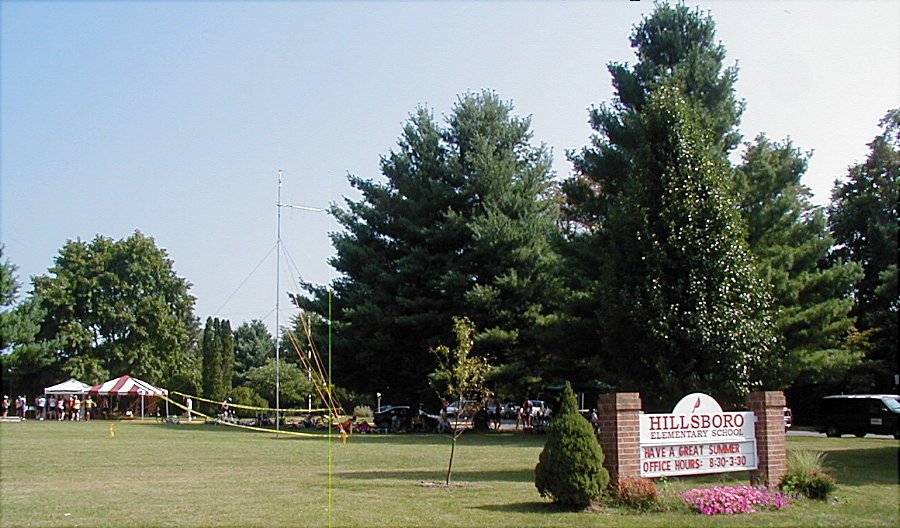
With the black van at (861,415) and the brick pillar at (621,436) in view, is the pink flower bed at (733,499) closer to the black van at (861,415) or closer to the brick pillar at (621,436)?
the brick pillar at (621,436)

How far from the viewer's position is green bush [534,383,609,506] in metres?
12.3

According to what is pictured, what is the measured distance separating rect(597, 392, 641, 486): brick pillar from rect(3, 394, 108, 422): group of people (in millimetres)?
50341

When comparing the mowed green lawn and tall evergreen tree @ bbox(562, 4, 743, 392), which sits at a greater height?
tall evergreen tree @ bbox(562, 4, 743, 392)

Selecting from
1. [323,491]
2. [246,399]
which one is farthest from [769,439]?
[246,399]

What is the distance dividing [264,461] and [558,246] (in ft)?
53.4

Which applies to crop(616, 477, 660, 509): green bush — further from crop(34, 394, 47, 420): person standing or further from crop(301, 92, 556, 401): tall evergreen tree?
crop(34, 394, 47, 420): person standing

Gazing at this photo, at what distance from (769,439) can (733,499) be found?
6.28 feet

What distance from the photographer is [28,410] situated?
64250mm

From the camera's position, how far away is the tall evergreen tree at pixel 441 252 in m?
41.2

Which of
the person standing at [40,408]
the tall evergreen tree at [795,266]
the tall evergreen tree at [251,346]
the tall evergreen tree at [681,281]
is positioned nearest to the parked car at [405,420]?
the tall evergreen tree at [795,266]

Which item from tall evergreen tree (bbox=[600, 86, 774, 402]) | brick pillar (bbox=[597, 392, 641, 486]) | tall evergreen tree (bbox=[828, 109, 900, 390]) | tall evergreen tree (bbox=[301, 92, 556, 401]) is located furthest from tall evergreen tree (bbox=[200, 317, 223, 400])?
brick pillar (bbox=[597, 392, 641, 486])

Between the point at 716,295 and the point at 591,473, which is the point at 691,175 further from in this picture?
the point at 591,473

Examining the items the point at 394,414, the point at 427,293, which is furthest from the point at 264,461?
the point at 394,414

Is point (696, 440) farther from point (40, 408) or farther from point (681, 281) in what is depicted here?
point (40, 408)
